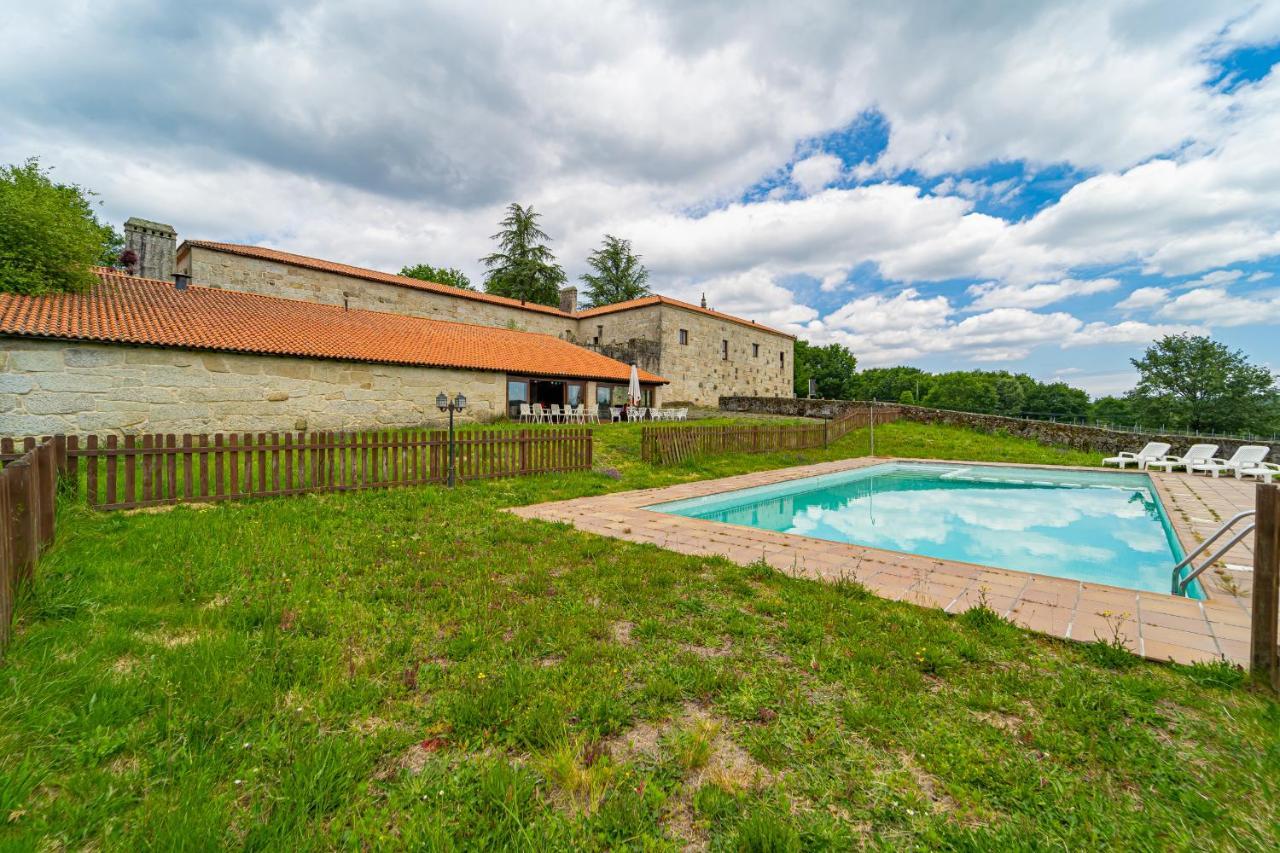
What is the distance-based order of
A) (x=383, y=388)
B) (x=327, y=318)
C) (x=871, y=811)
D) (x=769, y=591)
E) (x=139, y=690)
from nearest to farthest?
1. (x=871, y=811)
2. (x=139, y=690)
3. (x=769, y=591)
4. (x=383, y=388)
5. (x=327, y=318)

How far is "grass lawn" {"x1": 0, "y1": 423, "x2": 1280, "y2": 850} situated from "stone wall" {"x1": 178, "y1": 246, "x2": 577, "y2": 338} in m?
24.4

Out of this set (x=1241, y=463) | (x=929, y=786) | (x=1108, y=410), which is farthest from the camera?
(x=1108, y=410)

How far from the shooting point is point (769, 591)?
4496mm

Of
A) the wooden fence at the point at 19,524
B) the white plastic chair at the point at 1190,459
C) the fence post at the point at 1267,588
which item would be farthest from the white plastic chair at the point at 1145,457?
the wooden fence at the point at 19,524

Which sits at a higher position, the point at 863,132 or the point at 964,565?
the point at 863,132

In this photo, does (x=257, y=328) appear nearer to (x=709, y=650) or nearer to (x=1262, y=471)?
(x=709, y=650)

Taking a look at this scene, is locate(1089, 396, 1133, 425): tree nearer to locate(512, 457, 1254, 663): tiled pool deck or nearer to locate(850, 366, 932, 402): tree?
locate(850, 366, 932, 402): tree

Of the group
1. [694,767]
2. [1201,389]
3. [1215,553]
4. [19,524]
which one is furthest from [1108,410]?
[19,524]

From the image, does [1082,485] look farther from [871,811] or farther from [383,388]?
[383,388]

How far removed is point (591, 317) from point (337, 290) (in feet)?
52.4

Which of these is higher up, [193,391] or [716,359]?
[716,359]

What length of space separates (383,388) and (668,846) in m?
18.6

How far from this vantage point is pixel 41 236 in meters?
13.5

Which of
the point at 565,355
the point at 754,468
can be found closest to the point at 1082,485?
the point at 754,468
